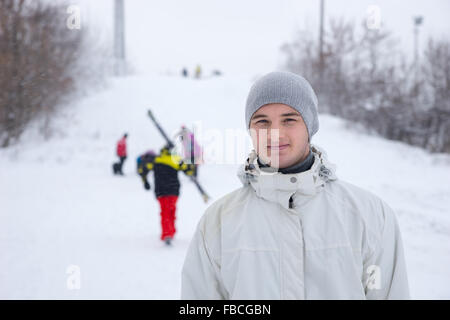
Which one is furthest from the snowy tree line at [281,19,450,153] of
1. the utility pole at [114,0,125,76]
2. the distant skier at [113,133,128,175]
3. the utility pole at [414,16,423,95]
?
the utility pole at [114,0,125,76]

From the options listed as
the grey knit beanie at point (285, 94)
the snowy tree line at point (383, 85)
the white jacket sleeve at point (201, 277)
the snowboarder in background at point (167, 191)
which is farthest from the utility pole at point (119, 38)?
the white jacket sleeve at point (201, 277)

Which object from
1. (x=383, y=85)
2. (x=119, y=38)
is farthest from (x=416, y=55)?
(x=119, y=38)

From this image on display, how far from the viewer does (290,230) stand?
1.33 meters

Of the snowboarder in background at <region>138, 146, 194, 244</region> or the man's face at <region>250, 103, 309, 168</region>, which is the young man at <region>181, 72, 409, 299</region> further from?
the snowboarder in background at <region>138, 146, 194, 244</region>

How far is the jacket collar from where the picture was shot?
53.4 inches

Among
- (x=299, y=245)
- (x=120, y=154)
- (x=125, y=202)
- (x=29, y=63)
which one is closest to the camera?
→ (x=299, y=245)

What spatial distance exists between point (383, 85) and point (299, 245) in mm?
16644

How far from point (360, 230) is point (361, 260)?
116mm

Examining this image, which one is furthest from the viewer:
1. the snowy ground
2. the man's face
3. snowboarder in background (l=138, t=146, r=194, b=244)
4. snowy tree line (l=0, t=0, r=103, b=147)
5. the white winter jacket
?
snowy tree line (l=0, t=0, r=103, b=147)

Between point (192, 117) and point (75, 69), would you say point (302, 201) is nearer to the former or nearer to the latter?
point (192, 117)

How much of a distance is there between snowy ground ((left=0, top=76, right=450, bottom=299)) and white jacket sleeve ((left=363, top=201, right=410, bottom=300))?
252 cm

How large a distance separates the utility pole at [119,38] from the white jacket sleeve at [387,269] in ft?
99.6

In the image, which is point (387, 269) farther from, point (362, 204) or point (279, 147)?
point (279, 147)

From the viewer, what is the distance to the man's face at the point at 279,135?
139 centimetres
